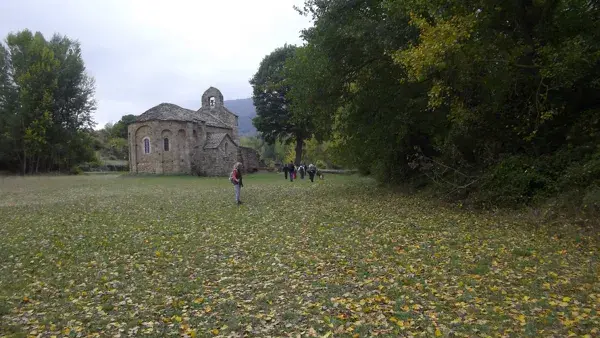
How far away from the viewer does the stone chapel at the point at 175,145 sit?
1993 inches

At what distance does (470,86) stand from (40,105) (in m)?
55.3

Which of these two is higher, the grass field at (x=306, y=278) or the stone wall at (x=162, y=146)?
the stone wall at (x=162, y=146)

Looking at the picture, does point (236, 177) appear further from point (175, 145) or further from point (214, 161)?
point (175, 145)

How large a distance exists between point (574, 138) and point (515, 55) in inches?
118

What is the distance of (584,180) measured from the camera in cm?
1033

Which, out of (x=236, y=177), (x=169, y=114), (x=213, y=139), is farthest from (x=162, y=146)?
(x=236, y=177)

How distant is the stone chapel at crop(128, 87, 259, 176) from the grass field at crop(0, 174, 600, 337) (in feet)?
126

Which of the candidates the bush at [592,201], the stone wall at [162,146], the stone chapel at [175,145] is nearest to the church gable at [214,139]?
the stone chapel at [175,145]

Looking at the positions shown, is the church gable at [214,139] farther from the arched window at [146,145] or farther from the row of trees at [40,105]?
the row of trees at [40,105]

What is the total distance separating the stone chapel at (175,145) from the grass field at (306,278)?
38.5 m

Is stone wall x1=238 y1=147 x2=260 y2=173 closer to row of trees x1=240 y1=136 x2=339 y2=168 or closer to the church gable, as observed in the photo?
row of trees x1=240 y1=136 x2=339 y2=168

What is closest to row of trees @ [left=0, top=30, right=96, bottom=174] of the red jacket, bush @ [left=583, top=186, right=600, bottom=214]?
the red jacket

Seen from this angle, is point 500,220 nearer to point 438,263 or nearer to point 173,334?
point 438,263

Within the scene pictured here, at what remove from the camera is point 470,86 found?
13414mm
